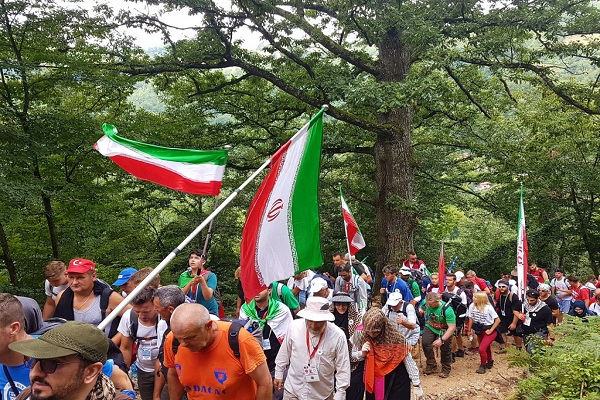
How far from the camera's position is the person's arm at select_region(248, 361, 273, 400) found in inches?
134

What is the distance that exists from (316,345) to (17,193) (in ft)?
19.4

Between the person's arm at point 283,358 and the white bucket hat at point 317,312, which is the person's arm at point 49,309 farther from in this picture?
the white bucket hat at point 317,312

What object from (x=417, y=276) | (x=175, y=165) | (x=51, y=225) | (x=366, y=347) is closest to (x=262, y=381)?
(x=366, y=347)

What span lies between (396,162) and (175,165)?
32.6 ft

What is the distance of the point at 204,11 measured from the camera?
11.7 meters

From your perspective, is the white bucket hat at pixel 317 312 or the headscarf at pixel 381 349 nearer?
the white bucket hat at pixel 317 312

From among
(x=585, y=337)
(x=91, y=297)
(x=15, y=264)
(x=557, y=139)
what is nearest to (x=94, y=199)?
(x=15, y=264)

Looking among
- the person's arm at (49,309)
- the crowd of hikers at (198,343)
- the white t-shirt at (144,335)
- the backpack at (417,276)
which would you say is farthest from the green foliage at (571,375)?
the person's arm at (49,309)

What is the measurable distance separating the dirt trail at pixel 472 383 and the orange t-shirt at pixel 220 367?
5427 millimetres

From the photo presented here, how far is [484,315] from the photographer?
9328 mm

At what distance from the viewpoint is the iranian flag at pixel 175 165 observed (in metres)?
4.84

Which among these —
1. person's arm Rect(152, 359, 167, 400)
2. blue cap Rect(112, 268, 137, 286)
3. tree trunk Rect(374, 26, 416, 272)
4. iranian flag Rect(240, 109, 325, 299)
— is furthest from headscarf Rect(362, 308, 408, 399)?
tree trunk Rect(374, 26, 416, 272)

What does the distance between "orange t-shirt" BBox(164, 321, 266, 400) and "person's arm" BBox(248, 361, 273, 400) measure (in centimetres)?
4

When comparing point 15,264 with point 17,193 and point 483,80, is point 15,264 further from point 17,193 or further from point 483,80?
point 483,80
